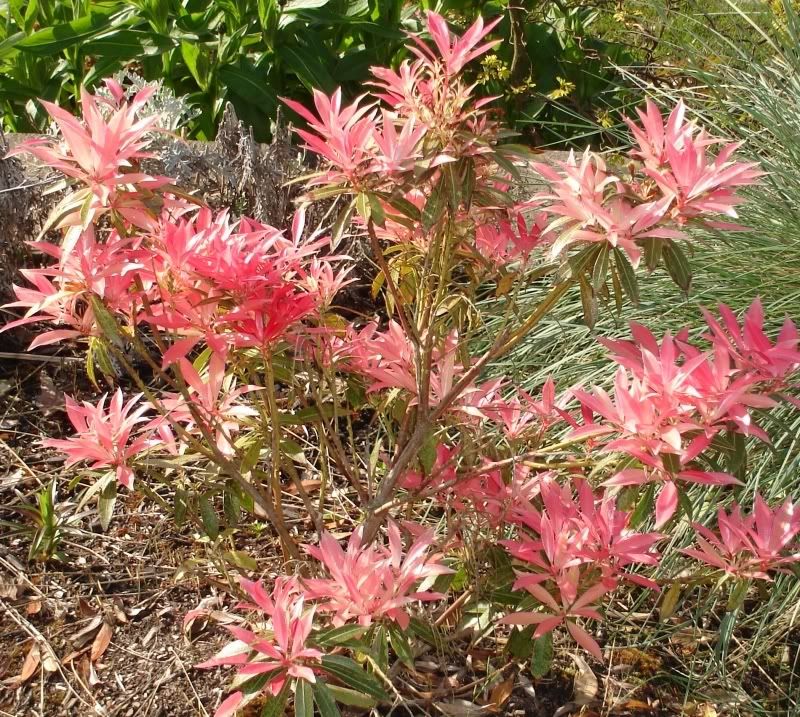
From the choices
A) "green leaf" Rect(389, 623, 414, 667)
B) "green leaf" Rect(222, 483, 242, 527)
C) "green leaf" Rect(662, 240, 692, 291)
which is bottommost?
"green leaf" Rect(222, 483, 242, 527)

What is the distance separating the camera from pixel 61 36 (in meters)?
3.61

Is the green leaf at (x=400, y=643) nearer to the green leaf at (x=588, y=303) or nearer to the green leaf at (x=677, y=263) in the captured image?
the green leaf at (x=588, y=303)

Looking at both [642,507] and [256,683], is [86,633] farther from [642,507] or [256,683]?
[642,507]

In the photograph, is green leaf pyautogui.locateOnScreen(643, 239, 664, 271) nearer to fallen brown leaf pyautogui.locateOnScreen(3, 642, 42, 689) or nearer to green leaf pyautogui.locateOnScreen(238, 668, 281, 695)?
green leaf pyautogui.locateOnScreen(238, 668, 281, 695)

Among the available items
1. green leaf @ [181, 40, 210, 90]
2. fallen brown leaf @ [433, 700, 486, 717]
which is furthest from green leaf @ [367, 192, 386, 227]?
green leaf @ [181, 40, 210, 90]

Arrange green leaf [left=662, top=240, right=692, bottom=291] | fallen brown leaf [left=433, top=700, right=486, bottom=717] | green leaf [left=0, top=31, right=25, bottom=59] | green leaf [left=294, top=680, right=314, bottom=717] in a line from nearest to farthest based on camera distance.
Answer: green leaf [left=294, top=680, right=314, bottom=717]
green leaf [left=662, top=240, right=692, bottom=291]
fallen brown leaf [left=433, top=700, right=486, bottom=717]
green leaf [left=0, top=31, right=25, bottom=59]

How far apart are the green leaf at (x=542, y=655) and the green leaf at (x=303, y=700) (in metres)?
0.38

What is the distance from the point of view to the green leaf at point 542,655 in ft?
4.41

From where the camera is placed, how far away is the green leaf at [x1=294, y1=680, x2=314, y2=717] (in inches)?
42.7

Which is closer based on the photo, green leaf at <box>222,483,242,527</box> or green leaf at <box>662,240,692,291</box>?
green leaf at <box>662,240,692,291</box>

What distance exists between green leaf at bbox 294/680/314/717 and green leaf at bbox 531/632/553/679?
0.38 metres

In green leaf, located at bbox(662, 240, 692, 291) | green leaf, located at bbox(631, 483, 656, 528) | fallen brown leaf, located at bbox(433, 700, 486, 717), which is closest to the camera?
green leaf, located at bbox(662, 240, 692, 291)

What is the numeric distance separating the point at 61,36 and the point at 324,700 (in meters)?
3.28

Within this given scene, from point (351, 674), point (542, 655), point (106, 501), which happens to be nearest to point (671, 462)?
point (542, 655)
